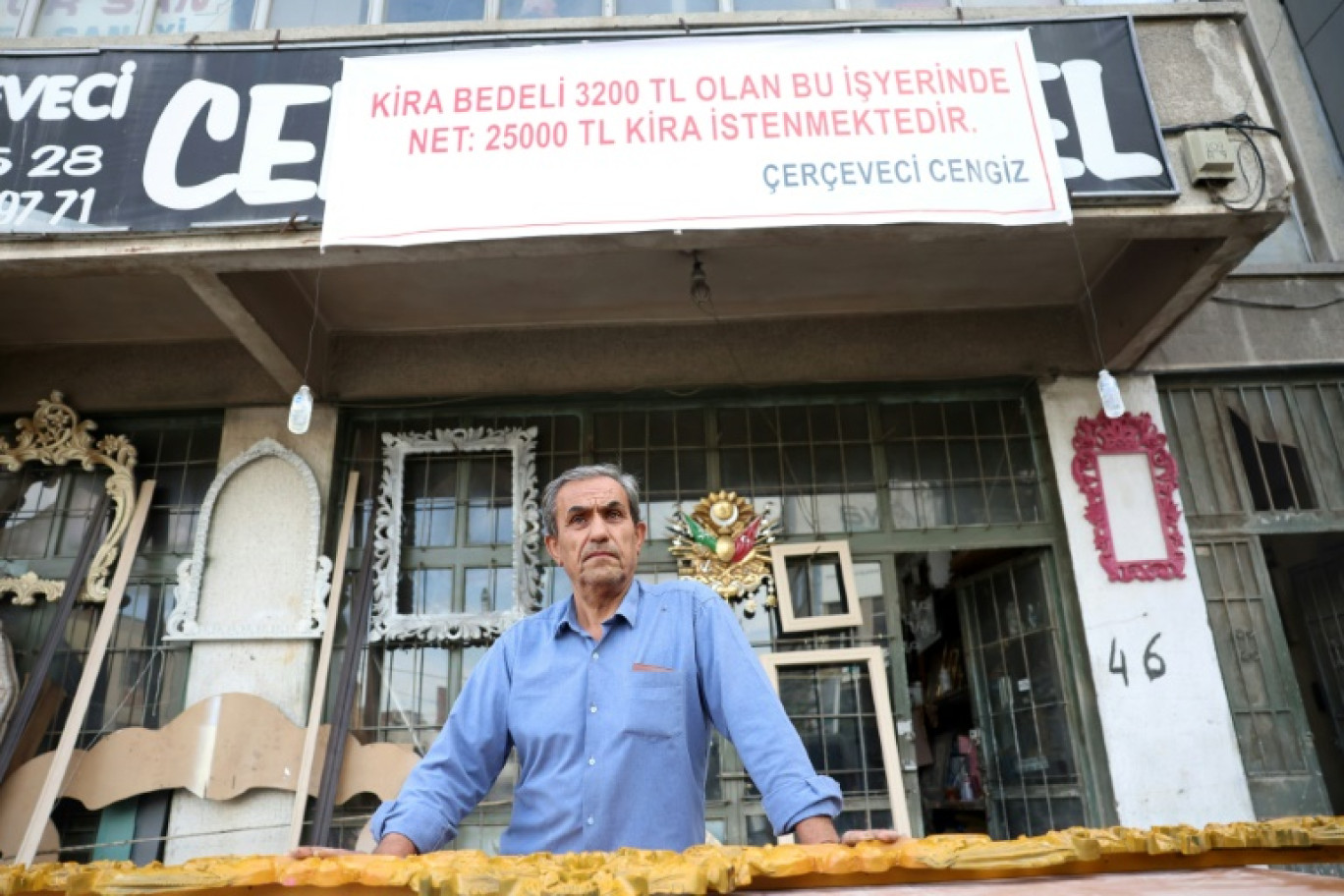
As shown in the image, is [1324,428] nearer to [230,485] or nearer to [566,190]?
[566,190]

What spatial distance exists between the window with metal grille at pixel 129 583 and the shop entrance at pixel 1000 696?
4.36 metres

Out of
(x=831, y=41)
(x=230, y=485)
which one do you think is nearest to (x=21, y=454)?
(x=230, y=485)

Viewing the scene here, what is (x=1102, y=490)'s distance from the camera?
499 cm

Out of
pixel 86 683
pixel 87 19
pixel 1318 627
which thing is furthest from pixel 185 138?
pixel 1318 627

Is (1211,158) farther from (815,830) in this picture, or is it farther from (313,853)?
(313,853)

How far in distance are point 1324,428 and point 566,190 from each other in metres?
4.81

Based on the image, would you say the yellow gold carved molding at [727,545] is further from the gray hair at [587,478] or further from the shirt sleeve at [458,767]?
the shirt sleeve at [458,767]

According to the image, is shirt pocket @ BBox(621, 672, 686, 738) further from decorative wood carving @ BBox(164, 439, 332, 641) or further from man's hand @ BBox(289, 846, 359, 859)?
decorative wood carving @ BBox(164, 439, 332, 641)

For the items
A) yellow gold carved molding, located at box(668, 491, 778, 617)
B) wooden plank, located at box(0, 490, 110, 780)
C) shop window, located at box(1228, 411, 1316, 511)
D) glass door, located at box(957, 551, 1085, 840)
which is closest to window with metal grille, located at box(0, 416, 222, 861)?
wooden plank, located at box(0, 490, 110, 780)


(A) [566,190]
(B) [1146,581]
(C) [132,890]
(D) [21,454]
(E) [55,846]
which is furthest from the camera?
(D) [21,454]

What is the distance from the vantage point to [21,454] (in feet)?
16.9

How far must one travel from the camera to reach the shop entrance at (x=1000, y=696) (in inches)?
193

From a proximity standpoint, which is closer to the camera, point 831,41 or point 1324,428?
point 831,41

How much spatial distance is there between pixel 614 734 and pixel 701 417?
3.62m
